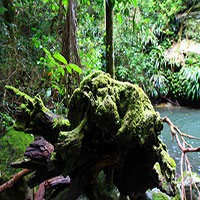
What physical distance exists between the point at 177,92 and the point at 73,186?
706 centimetres

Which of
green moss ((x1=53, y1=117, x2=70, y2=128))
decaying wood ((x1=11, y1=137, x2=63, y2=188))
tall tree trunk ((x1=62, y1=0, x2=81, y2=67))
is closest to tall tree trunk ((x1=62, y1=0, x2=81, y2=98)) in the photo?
tall tree trunk ((x1=62, y1=0, x2=81, y2=67))

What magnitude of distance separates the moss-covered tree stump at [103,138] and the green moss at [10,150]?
715mm

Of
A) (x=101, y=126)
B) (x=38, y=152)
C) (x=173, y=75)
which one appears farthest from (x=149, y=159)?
(x=173, y=75)

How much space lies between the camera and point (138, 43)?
6.56 m

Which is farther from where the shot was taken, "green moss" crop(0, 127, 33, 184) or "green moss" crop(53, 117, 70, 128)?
"green moss" crop(0, 127, 33, 184)

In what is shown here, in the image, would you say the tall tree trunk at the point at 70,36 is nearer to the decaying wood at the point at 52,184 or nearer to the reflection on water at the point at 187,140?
the decaying wood at the point at 52,184

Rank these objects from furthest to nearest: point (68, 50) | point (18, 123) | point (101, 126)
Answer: point (68, 50) < point (18, 123) < point (101, 126)

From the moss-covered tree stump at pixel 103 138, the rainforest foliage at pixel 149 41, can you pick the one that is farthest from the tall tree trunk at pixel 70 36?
the rainforest foliage at pixel 149 41

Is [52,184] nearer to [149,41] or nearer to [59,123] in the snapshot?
[59,123]

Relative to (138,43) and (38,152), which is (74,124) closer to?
(38,152)

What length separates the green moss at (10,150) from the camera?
1.83 metres

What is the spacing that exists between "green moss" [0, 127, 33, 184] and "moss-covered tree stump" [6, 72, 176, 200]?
2.35ft

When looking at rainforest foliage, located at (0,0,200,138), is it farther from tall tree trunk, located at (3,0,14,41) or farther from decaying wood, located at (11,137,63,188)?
decaying wood, located at (11,137,63,188)

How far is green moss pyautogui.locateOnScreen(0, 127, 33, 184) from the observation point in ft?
6.02
